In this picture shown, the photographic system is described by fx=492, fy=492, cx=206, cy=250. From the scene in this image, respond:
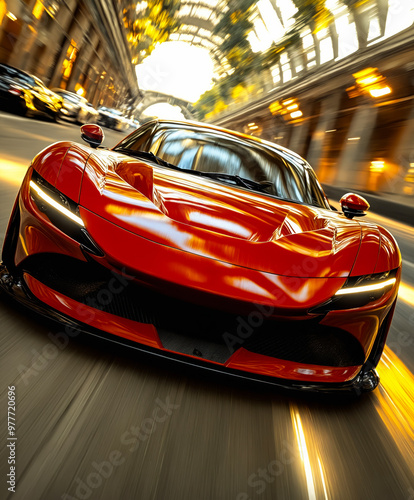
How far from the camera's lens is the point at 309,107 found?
25.6m

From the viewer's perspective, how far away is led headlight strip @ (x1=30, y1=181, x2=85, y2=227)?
1.81 meters

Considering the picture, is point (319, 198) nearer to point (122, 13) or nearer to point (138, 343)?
point (138, 343)

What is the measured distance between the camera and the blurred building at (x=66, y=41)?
2038cm

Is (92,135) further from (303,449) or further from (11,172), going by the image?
(11,172)

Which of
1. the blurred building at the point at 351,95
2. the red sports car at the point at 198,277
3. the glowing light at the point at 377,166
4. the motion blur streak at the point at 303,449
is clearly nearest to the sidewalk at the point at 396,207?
the blurred building at the point at 351,95

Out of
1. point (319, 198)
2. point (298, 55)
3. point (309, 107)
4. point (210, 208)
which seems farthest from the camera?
point (298, 55)

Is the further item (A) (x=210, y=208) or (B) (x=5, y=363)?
(A) (x=210, y=208)

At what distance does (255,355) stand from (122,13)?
40051 millimetres

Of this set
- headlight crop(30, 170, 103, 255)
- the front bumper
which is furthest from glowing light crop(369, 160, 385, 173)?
headlight crop(30, 170, 103, 255)

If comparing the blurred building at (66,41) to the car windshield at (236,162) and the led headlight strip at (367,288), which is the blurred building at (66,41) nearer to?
the car windshield at (236,162)

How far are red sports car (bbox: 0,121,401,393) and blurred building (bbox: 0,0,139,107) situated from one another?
65.1 feet

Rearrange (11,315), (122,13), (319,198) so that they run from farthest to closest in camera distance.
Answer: (122,13) < (319,198) < (11,315)

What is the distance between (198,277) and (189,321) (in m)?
0.16

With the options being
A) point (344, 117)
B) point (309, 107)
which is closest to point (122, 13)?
point (309, 107)
